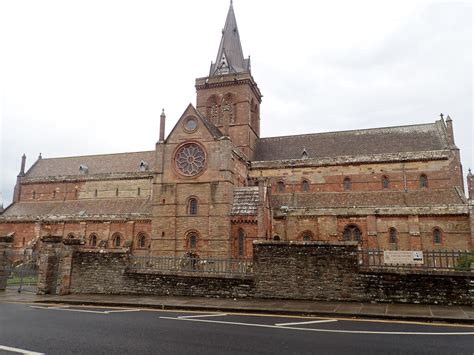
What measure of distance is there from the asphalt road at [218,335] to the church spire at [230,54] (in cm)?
3528

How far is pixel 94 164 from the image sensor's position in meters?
45.2

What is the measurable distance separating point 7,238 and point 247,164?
73.5 ft

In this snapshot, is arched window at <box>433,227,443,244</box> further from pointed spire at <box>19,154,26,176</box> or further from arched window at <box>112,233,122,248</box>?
pointed spire at <box>19,154,26,176</box>

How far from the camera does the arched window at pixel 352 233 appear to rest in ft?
98.4

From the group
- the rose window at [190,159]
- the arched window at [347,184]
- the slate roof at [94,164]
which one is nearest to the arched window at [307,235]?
the arched window at [347,184]

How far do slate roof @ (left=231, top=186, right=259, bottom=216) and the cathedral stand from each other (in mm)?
90

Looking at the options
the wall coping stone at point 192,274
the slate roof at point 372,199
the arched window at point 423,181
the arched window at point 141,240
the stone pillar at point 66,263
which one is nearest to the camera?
the wall coping stone at point 192,274

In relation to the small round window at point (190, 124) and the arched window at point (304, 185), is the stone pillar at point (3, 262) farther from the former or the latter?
the arched window at point (304, 185)

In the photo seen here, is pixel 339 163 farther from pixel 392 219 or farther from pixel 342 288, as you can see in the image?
pixel 342 288

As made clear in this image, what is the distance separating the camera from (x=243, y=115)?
3978 centimetres

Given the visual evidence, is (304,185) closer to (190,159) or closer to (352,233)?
(352,233)

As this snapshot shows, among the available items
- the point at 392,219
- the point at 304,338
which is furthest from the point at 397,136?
the point at 304,338

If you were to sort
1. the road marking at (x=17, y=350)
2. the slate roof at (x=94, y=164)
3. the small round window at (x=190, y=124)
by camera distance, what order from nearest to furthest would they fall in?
the road marking at (x=17, y=350) < the small round window at (x=190, y=124) < the slate roof at (x=94, y=164)

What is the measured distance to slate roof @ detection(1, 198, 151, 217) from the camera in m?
37.5
